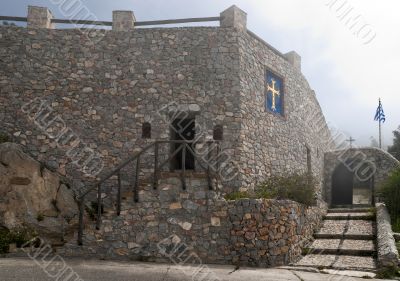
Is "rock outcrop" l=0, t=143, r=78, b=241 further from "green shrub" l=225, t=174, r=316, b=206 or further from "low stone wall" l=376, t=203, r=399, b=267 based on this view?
"low stone wall" l=376, t=203, r=399, b=267

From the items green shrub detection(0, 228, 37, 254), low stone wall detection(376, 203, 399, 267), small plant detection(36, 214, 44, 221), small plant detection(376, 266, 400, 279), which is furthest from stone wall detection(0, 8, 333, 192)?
small plant detection(376, 266, 400, 279)

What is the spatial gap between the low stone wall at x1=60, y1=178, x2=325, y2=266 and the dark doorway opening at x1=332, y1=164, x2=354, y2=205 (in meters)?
10.6

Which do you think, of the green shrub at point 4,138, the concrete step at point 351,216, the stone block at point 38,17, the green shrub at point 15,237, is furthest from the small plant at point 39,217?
the concrete step at point 351,216

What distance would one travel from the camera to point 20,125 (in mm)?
10586

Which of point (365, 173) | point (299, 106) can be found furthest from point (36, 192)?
point (365, 173)

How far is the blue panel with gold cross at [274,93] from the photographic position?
12.1 m

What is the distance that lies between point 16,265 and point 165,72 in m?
6.18

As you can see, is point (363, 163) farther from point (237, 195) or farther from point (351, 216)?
point (237, 195)

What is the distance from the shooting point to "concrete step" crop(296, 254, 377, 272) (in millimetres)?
7891

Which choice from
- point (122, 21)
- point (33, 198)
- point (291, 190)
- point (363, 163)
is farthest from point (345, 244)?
point (122, 21)

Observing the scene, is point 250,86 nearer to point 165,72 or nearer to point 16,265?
point 165,72

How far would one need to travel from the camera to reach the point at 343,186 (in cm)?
1914

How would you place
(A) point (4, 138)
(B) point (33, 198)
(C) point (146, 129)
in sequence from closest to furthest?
(B) point (33, 198)
(A) point (4, 138)
(C) point (146, 129)

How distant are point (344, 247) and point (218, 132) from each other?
4.27 m
